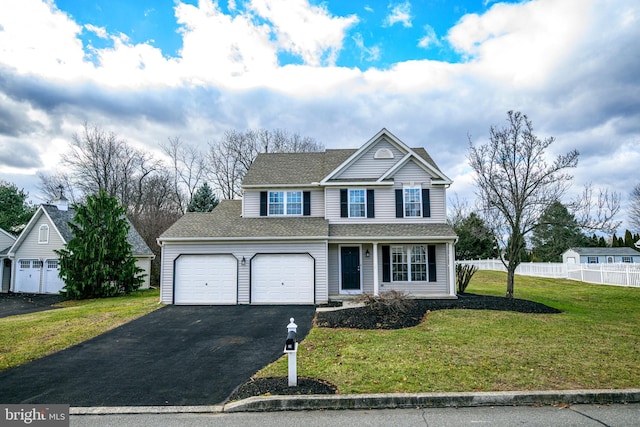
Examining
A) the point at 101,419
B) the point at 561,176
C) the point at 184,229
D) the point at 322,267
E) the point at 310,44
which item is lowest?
the point at 101,419

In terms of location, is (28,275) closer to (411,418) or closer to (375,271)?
(375,271)

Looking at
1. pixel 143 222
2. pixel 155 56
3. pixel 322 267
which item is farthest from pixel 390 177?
pixel 143 222

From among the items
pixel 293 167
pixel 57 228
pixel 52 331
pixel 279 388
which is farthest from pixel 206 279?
pixel 57 228

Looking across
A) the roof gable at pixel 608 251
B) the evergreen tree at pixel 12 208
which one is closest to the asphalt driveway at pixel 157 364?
the evergreen tree at pixel 12 208

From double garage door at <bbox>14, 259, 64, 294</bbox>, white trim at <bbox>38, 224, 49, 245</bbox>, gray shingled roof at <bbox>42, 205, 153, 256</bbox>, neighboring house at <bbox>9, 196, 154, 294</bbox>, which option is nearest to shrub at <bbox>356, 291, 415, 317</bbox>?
neighboring house at <bbox>9, 196, 154, 294</bbox>

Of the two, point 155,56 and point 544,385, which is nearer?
point 544,385

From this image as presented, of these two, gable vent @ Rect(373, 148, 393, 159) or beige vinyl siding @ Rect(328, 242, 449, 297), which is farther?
gable vent @ Rect(373, 148, 393, 159)

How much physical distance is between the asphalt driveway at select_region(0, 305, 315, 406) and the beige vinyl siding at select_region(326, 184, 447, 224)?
20.5 ft

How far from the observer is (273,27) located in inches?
588

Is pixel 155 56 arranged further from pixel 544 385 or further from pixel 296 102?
pixel 544 385

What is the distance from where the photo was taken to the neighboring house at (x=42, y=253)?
984 inches

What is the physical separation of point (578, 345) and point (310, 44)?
14.2m

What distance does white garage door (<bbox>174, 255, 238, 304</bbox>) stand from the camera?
51.6ft

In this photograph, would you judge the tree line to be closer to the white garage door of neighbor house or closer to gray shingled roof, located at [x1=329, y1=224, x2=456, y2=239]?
the white garage door of neighbor house
